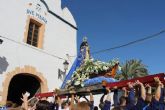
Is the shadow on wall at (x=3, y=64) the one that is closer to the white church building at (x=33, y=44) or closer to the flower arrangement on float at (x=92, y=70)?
the white church building at (x=33, y=44)

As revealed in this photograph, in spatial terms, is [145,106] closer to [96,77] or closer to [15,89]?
[96,77]

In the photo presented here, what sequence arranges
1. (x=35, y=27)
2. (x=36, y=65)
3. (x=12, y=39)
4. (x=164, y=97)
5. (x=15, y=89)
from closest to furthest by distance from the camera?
(x=164, y=97) < (x=12, y=39) < (x=36, y=65) < (x=35, y=27) < (x=15, y=89)

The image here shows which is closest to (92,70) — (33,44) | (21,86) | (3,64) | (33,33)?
(3,64)

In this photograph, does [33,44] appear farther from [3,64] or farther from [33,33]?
[3,64]

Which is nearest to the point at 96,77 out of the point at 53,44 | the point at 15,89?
the point at 53,44

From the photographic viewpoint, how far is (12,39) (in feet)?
38.9

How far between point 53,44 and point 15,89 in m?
2.89

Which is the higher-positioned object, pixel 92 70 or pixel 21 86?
pixel 21 86

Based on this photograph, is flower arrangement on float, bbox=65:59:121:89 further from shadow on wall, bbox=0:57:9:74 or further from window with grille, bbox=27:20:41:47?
window with grille, bbox=27:20:41:47

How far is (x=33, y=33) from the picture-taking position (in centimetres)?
1338

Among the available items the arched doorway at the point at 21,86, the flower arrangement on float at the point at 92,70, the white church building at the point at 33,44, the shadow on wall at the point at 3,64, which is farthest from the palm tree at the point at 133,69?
the flower arrangement on float at the point at 92,70

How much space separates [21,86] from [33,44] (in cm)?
247

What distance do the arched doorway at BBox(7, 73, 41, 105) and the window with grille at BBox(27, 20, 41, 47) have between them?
4.88ft

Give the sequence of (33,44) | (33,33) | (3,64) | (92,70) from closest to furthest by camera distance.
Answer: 1. (92,70)
2. (3,64)
3. (33,44)
4. (33,33)
